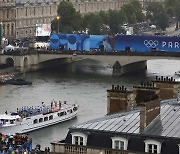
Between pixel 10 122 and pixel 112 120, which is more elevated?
pixel 112 120

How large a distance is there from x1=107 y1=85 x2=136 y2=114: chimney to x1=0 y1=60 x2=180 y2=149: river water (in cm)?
1449

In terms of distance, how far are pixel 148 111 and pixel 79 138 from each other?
208cm

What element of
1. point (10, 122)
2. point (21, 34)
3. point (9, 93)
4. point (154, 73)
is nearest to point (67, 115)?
point (10, 122)

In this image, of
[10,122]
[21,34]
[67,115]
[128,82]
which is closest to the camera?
[10,122]

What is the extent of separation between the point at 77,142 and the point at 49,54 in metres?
59.8

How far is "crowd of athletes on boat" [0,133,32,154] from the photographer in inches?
1401

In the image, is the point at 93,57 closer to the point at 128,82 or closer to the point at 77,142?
the point at 128,82

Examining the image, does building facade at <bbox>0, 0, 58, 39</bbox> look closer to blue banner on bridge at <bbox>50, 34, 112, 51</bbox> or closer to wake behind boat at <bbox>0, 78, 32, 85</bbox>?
blue banner on bridge at <bbox>50, 34, 112, 51</bbox>

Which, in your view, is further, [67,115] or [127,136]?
[67,115]

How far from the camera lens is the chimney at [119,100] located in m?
31.6

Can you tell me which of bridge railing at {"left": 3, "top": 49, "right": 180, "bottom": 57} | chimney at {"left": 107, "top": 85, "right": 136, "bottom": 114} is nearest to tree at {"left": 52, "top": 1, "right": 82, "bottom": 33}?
bridge railing at {"left": 3, "top": 49, "right": 180, "bottom": 57}

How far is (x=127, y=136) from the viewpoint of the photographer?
26.7m

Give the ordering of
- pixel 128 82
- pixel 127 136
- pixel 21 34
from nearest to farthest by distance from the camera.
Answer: pixel 127 136 → pixel 128 82 → pixel 21 34

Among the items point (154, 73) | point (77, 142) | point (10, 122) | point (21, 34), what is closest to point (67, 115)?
point (10, 122)
